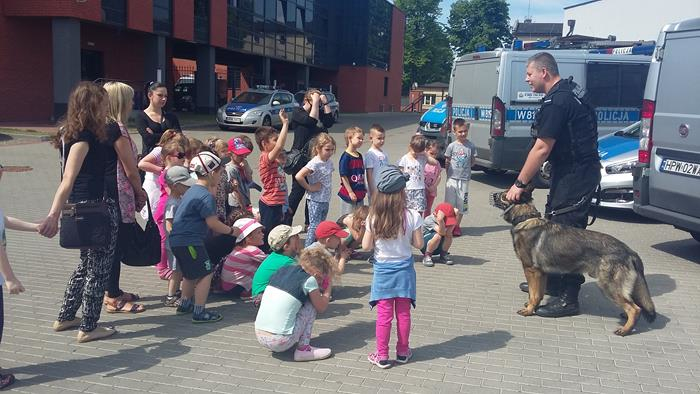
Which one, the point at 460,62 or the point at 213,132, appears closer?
the point at 460,62

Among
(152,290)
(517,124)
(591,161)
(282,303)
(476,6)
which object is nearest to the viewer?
(282,303)

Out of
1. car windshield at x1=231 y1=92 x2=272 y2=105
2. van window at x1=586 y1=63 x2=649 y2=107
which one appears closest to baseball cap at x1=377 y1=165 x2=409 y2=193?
van window at x1=586 y1=63 x2=649 y2=107

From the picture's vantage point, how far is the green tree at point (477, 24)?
7469 cm

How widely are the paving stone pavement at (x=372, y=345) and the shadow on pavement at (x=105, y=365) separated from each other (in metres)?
0.01

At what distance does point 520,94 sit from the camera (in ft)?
38.8

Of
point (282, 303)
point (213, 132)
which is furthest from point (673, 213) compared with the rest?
point (213, 132)

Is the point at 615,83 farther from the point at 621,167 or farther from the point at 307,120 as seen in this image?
the point at 307,120

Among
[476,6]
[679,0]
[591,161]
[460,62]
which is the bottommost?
[591,161]

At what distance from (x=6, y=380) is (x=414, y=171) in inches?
188

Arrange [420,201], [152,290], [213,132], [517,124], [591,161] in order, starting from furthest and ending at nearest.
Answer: [213,132]
[517,124]
[420,201]
[152,290]
[591,161]

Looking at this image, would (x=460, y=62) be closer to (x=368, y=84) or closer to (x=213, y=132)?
(x=213, y=132)

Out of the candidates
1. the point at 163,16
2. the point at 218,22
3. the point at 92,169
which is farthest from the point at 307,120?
the point at 218,22

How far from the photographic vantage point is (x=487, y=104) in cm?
1245

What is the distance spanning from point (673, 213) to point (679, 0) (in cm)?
3130
